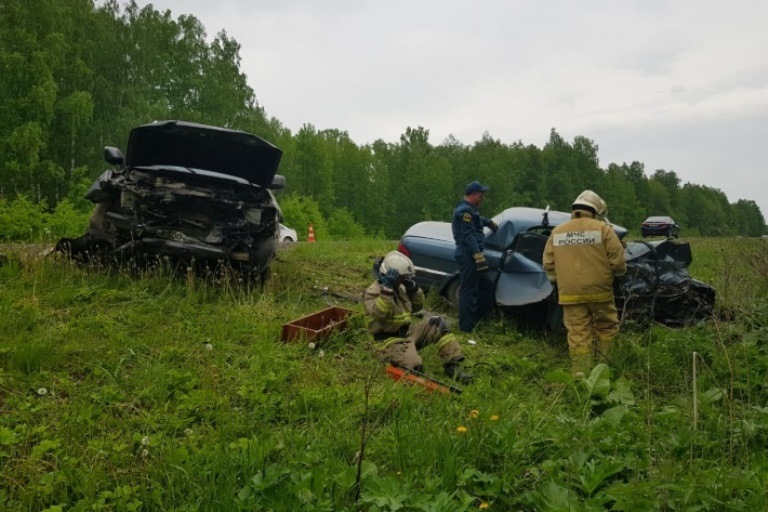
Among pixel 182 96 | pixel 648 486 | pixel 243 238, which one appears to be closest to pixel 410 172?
pixel 182 96

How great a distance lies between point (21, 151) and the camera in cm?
1944

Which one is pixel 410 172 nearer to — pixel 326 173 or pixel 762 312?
pixel 326 173

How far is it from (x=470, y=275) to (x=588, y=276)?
1566 mm

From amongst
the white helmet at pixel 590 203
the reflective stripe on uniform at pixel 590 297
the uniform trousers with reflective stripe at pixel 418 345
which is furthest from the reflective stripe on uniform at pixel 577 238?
the uniform trousers with reflective stripe at pixel 418 345

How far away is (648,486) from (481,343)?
142 inches

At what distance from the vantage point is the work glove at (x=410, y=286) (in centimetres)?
464

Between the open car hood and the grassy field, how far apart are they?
1661mm

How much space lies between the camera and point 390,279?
14.4 ft

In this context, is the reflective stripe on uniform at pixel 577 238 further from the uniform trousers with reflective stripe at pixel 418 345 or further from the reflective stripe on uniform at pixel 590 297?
the uniform trousers with reflective stripe at pixel 418 345

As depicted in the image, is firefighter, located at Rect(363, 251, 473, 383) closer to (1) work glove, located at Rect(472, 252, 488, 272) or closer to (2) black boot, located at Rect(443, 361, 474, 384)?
(2) black boot, located at Rect(443, 361, 474, 384)

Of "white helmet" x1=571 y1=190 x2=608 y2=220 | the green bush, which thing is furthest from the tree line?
"white helmet" x1=571 y1=190 x2=608 y2=220

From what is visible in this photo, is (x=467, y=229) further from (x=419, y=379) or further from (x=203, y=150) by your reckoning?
(x=203, y=150)

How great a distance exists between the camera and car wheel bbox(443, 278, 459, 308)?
675cm

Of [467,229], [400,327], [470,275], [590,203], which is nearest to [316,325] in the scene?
[400,327]
